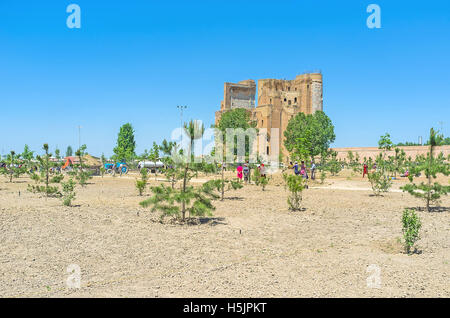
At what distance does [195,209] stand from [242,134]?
50.4 metres

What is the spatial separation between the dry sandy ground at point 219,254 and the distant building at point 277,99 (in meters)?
64.0

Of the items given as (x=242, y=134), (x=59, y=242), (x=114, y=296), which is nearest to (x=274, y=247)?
(x=114, y=296)

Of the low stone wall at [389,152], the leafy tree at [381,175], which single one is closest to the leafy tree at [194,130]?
the leafy tree at [381,175]

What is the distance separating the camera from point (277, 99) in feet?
255

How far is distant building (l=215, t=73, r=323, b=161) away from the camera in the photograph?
7606cm

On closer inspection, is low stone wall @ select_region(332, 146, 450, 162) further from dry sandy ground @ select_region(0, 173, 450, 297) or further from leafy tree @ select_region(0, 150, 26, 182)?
dry sandy ground @ select_region(0, 173, 450, 297)

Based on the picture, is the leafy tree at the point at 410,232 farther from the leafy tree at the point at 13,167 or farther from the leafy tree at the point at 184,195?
the leafy tree at the point at 13,167

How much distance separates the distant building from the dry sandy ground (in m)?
64.0

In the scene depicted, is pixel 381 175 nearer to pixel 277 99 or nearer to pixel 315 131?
pixel 315 131

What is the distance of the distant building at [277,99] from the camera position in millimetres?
76062

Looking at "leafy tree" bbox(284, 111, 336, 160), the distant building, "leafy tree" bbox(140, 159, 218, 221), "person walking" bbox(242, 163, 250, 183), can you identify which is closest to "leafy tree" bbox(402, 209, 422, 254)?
"leafy tree" bbox(140, 159, 218, 221)

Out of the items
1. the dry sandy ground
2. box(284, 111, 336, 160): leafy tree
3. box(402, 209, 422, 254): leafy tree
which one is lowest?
the dry sandy ground
